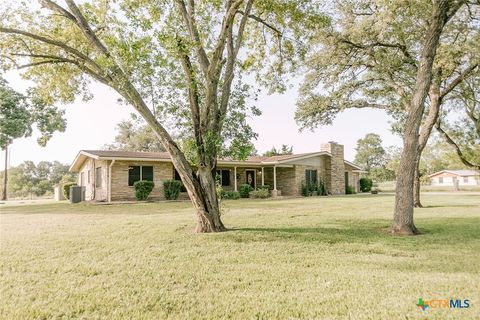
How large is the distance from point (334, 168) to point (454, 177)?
134 ft

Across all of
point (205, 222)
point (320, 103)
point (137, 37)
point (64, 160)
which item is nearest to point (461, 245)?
point (205, 222)

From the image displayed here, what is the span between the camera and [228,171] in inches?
896

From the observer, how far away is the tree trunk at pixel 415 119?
7.37 meters

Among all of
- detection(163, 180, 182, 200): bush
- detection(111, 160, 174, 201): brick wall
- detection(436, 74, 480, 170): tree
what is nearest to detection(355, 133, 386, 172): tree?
detection(436, 74, 480, 170): tree

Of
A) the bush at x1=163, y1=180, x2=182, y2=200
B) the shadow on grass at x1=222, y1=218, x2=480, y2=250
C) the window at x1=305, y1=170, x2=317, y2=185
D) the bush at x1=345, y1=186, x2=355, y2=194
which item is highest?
the window at x1=305, y1=170, x2=317, y2=185

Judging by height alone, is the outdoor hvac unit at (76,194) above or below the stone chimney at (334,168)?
below

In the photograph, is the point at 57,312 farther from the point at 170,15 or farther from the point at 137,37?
the point at 170,15

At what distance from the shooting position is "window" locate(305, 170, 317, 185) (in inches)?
957

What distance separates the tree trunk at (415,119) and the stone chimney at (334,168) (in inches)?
714

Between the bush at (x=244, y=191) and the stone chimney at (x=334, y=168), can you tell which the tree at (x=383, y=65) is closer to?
the bush at (x=244, y=191)

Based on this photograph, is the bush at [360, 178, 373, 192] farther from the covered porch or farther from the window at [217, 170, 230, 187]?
the window at [217, 170, 230, 187]

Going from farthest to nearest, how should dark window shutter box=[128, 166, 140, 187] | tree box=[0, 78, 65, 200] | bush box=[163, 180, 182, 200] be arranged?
bush box=[163, 180, 182, 200]
tree box=[0, 78, 65, 200]
dark window shutter box=[128, 166, 140, 187]

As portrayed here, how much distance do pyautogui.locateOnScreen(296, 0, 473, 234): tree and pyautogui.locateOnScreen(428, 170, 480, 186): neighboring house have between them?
47542 mm

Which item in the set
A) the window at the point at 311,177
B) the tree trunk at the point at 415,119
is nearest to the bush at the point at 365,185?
the window at the point at 311,177
